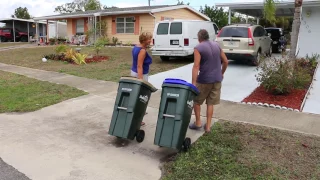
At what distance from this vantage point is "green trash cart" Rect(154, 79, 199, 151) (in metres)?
4.04

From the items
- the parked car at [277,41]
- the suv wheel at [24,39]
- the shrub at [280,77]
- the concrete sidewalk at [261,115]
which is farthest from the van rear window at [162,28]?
the suv wheel at [24,39]

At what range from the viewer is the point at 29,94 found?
7.61 metres

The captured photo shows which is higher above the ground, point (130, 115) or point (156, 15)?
point (156, 15)

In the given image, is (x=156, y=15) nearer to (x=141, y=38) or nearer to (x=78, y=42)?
(x=78, y=42)

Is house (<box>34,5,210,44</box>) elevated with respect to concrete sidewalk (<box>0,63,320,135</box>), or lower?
elevated

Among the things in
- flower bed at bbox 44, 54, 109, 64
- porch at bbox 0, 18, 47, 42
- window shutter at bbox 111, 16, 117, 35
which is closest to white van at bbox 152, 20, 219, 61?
flower bed at bbox 44, 54, 109, 64

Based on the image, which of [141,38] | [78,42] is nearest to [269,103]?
[141,38]

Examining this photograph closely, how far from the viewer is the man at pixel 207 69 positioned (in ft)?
15.0

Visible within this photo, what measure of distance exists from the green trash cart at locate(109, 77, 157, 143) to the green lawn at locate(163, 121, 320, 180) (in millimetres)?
825

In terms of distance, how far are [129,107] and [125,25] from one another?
20.0 meters

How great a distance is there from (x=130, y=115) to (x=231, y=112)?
2.65 m

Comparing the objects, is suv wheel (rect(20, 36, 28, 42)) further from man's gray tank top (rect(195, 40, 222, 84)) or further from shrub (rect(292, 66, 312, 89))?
man's gray tank top (rect(195, 40, 222, 84))

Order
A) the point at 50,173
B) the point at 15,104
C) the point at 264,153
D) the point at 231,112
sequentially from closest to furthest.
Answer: the point at 50,173, the point at 264,153, the point at 231,112, the point at 15,104

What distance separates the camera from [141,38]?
497 centimetres
